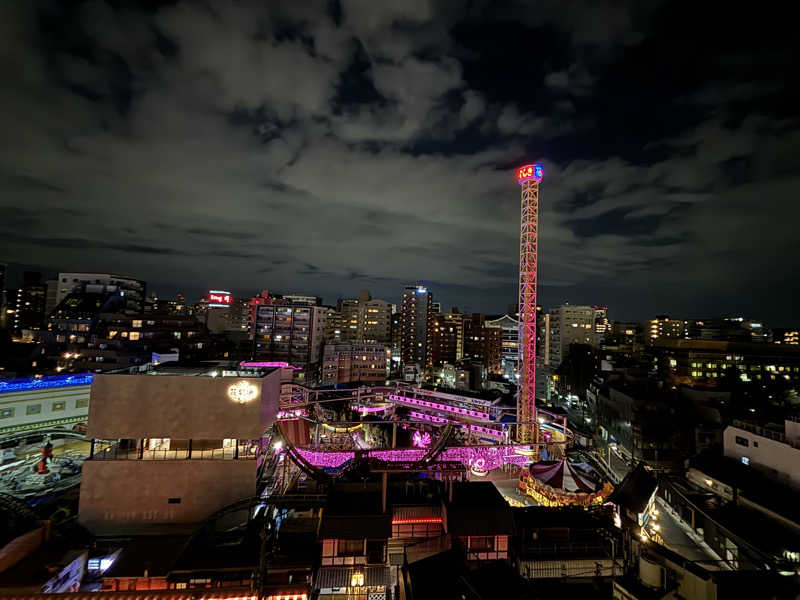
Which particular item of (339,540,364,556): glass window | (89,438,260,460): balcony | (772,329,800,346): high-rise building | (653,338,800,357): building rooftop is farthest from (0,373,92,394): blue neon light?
(772,329,800,346): high-rise building

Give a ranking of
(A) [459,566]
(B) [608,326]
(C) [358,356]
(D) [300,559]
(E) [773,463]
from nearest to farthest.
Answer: (A) [459,566] → (D) [300,559] → (E) [773,463] → (C) [358,356] → (B) [608,326]

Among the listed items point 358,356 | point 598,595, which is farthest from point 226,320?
point 598,595

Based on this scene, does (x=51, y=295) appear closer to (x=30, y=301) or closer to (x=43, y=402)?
(x=30, y=301)

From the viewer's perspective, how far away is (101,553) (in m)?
12.3

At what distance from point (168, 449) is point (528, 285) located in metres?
23.1

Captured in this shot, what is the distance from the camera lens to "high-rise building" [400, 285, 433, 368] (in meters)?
76.1

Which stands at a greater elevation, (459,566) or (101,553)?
(459,566)

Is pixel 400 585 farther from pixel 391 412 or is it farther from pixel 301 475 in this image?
pixel 391 412

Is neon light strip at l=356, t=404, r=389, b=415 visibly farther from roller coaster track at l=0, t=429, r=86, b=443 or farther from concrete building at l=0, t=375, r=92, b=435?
concrete building at l=0, t=375, r=92, b=435

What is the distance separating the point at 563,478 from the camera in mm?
17562

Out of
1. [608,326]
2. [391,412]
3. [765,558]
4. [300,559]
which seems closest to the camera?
[300,559]

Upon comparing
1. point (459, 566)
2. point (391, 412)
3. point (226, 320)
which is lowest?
point (391, 412)

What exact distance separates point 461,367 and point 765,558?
44696mm

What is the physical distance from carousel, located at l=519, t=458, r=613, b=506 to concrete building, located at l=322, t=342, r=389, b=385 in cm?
3502
